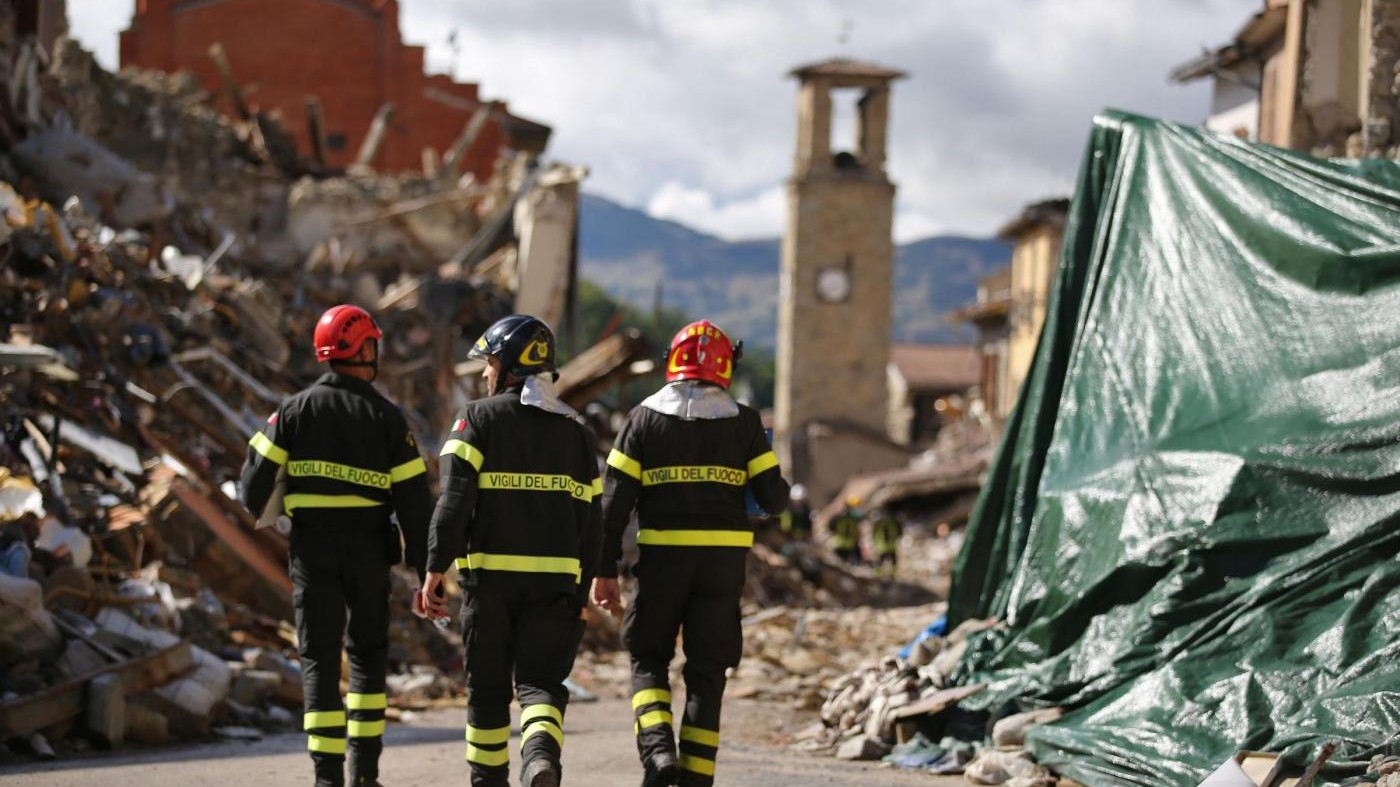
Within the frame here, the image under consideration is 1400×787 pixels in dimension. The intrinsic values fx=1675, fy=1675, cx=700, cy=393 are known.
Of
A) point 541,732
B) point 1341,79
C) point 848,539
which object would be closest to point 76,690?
point 541,732

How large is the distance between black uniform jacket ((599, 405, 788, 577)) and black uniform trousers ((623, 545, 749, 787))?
75mm

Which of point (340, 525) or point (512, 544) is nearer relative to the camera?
point (512, 544)

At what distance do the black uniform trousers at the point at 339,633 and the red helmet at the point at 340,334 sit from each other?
617mm

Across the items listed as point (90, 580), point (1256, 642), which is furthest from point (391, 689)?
point (1256, 642)

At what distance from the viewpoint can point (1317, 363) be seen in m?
7.54

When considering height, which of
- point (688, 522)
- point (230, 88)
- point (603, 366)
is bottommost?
point (688, 522)

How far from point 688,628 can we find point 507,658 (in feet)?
2.52

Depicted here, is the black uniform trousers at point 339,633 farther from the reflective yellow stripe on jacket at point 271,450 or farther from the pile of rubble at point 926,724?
the pile of rubble at point 926,724

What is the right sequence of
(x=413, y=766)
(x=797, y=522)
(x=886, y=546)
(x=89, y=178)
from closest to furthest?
(x=413, y=766) → (x=89, y=178) → (x=886, y=546) → (x=797, y=522)

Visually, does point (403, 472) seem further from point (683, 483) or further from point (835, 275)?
point (835, 275)

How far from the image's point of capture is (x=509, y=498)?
584 centimetres

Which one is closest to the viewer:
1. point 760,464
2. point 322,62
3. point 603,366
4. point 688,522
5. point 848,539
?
point 688,522

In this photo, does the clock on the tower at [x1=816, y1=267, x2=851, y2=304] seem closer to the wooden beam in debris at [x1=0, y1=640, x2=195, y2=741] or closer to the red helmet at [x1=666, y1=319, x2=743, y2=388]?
the wooden beam in debris at [x1=0, y1=640, x2=195, y2=741]

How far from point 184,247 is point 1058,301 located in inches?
441
